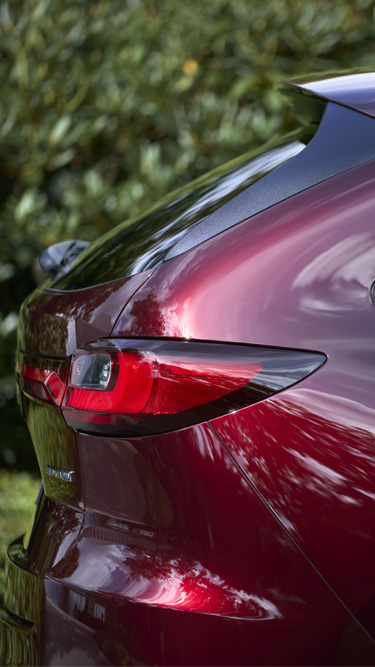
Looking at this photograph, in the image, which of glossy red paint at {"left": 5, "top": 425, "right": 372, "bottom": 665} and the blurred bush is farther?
the blurred bush

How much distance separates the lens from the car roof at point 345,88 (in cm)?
163

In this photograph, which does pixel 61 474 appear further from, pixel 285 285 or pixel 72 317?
pixel 285 285

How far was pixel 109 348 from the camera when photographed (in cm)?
144

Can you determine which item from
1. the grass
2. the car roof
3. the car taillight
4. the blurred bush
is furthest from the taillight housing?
the blurred bush

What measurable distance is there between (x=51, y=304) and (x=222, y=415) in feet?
1.97

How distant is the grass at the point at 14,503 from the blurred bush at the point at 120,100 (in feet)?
0.47

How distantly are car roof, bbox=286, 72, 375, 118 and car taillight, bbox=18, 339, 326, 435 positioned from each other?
64cm

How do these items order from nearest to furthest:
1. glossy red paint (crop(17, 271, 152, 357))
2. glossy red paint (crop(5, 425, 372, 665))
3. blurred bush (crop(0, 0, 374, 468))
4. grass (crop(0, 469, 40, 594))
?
glossy red paint (crop(5, 425, 372, 665))
glossy red paint (crop(17, 271, 152, 357))
grass (crop(0, 469, 40, 594))
blurred bush (crop(0, 0, 374, 468))

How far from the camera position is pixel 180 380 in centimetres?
137

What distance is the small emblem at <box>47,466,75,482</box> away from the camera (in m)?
1.55

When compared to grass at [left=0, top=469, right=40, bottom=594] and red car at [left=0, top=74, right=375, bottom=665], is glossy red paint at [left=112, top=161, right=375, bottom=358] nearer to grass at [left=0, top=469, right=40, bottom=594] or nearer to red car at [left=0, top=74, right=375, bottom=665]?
red car at [left=0, top=74, right=375, bottom=665]

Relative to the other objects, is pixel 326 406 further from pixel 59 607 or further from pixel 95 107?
pixel 95 107

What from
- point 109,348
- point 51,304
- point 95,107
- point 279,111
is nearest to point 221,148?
point 279,111

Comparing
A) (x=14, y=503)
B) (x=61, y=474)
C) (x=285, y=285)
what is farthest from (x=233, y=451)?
(x=14, y=503)
